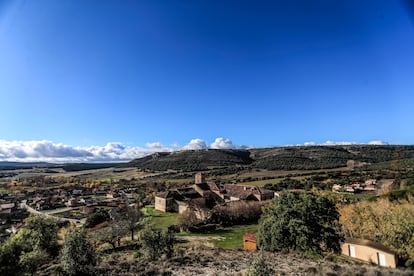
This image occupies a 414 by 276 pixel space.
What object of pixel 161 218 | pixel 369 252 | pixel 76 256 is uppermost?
pixel 76 256

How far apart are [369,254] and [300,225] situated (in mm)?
10811

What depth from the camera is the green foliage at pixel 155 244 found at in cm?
2205

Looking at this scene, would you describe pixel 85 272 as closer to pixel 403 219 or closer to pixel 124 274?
pixel 124 274

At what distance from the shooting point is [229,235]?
3869cm

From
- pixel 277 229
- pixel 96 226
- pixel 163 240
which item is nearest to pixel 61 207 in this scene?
pixel 96 226

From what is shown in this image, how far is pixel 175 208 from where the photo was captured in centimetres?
6003

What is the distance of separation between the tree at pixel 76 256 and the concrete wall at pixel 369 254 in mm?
23580

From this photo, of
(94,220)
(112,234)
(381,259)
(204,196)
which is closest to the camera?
(381,259)

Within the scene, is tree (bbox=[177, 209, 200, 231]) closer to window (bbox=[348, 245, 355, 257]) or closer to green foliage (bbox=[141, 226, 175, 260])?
green foliage (bbox=[141, 226, 175, 260])

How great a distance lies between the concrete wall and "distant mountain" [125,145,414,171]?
3539 inches

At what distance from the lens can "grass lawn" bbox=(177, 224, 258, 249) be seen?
32.8 m

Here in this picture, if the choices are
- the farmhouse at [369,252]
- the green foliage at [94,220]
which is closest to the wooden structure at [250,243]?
the farmhouse at [369,252]

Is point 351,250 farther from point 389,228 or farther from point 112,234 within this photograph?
point 112,234

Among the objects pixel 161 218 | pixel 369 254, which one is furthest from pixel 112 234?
pixel 369 254
